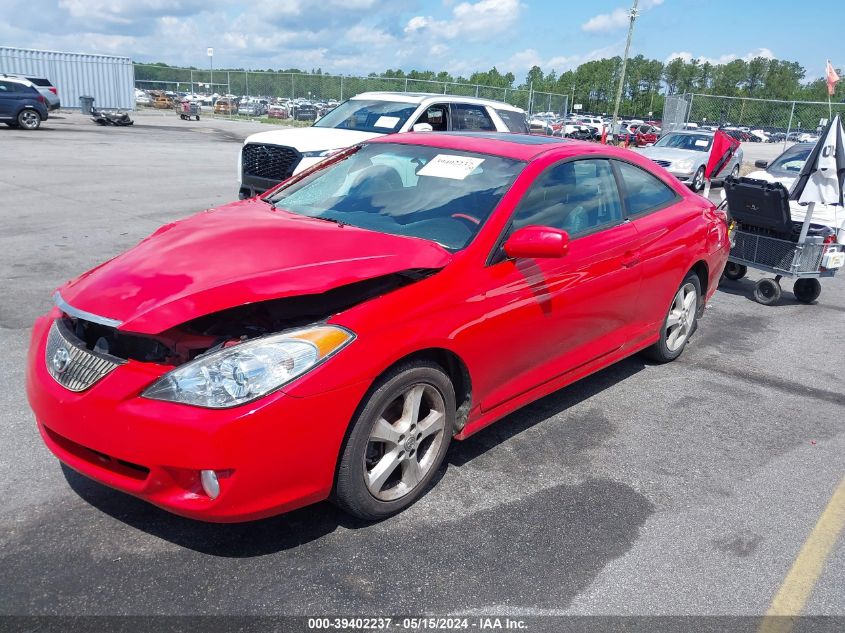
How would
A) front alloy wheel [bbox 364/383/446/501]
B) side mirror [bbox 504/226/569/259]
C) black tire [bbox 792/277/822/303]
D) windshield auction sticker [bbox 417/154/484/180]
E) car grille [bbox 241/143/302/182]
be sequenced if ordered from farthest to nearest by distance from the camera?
car grille [bbox 241/143/302/182]
black tire [bbox 792/277/822/303]
windshield auction sticker [bbox 417/154/484/180]
side mirror [bbox 504/226/569/259]
front alloy wheel [bbox 364/383/446/501]

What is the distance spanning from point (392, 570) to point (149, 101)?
172 feet

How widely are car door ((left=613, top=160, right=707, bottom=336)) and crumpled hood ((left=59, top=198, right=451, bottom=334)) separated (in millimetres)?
1842

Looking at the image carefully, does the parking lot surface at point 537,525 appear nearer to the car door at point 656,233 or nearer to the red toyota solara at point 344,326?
the red toyota solara at point 344,326

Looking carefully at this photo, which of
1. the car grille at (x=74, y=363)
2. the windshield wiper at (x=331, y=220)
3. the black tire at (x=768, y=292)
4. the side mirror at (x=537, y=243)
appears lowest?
the black tire at (x=768, y=292)

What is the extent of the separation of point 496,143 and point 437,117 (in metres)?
Result: 7.05

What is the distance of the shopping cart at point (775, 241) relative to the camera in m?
7.42

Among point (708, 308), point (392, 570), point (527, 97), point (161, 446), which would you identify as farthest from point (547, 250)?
point (527, 97)

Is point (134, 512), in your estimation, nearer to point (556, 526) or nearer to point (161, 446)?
point (161, 446)

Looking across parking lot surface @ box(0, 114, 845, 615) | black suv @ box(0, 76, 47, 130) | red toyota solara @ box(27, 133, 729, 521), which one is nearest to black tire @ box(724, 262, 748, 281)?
parking lot surface @ box(0, 114, 845, 615)

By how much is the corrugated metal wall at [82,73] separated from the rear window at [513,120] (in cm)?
3069

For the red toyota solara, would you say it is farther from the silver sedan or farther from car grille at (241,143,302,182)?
the silver sedan

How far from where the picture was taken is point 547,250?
348 centimetres

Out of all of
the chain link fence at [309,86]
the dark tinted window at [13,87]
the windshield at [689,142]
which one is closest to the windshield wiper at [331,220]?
the windshield at [689,142]

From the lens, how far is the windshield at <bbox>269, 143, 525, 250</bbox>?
3.73 metres
